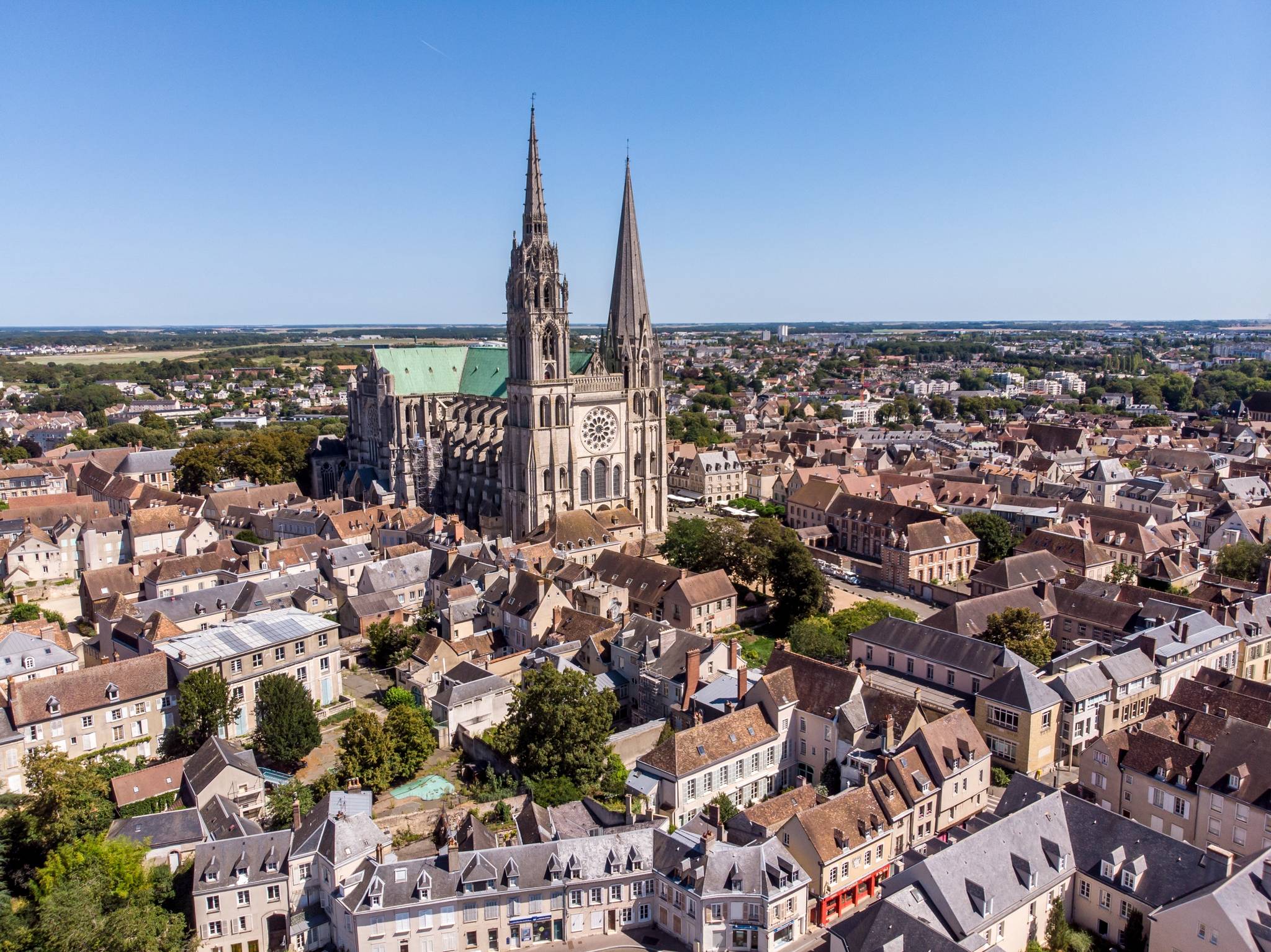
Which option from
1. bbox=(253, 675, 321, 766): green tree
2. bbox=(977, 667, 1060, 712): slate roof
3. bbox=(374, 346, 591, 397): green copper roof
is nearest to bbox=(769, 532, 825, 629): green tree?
bbox=(977, 667, 1060, 712): slate roof

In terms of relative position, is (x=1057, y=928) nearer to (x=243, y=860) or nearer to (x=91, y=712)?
(x=243, y=860)

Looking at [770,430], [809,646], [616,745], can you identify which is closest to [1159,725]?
[809,646]

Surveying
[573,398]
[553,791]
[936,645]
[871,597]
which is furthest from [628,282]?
[553,791]

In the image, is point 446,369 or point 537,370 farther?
point 446,369

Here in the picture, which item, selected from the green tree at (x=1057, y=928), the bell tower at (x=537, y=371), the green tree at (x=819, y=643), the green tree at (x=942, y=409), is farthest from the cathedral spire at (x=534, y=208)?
the green tree at (x=942, y=409)

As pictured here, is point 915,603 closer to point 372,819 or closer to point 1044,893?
point 1044,893
